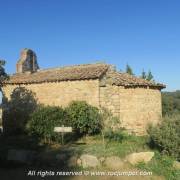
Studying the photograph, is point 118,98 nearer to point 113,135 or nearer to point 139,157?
point 113,135

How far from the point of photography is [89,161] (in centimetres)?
1423

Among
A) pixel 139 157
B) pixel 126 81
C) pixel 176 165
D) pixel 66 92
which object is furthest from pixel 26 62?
pixel 176 165

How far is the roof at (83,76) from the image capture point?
70.5 feet

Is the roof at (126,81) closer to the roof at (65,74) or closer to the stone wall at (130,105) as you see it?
the stone wall at (130,105)

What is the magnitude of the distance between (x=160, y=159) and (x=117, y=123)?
6.74 metres

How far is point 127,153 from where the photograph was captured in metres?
15.0

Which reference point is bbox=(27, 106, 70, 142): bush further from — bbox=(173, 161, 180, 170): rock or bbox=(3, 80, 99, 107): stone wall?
bbox=(173, 161, 180, 170): rock

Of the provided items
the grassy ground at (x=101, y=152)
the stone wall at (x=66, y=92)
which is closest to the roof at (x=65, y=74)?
the stone wall at (x=66, y=92)

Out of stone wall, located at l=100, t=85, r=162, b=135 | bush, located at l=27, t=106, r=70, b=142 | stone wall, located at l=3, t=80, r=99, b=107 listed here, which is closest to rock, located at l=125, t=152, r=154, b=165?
bush, located at l=27, t=106, r=70, b=142

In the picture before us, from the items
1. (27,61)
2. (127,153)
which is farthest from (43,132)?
(27,61)

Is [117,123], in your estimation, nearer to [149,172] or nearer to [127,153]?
[127,153]

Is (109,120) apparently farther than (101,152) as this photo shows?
Yes

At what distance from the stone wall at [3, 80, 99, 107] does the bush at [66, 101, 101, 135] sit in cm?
122

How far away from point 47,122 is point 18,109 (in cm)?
707
